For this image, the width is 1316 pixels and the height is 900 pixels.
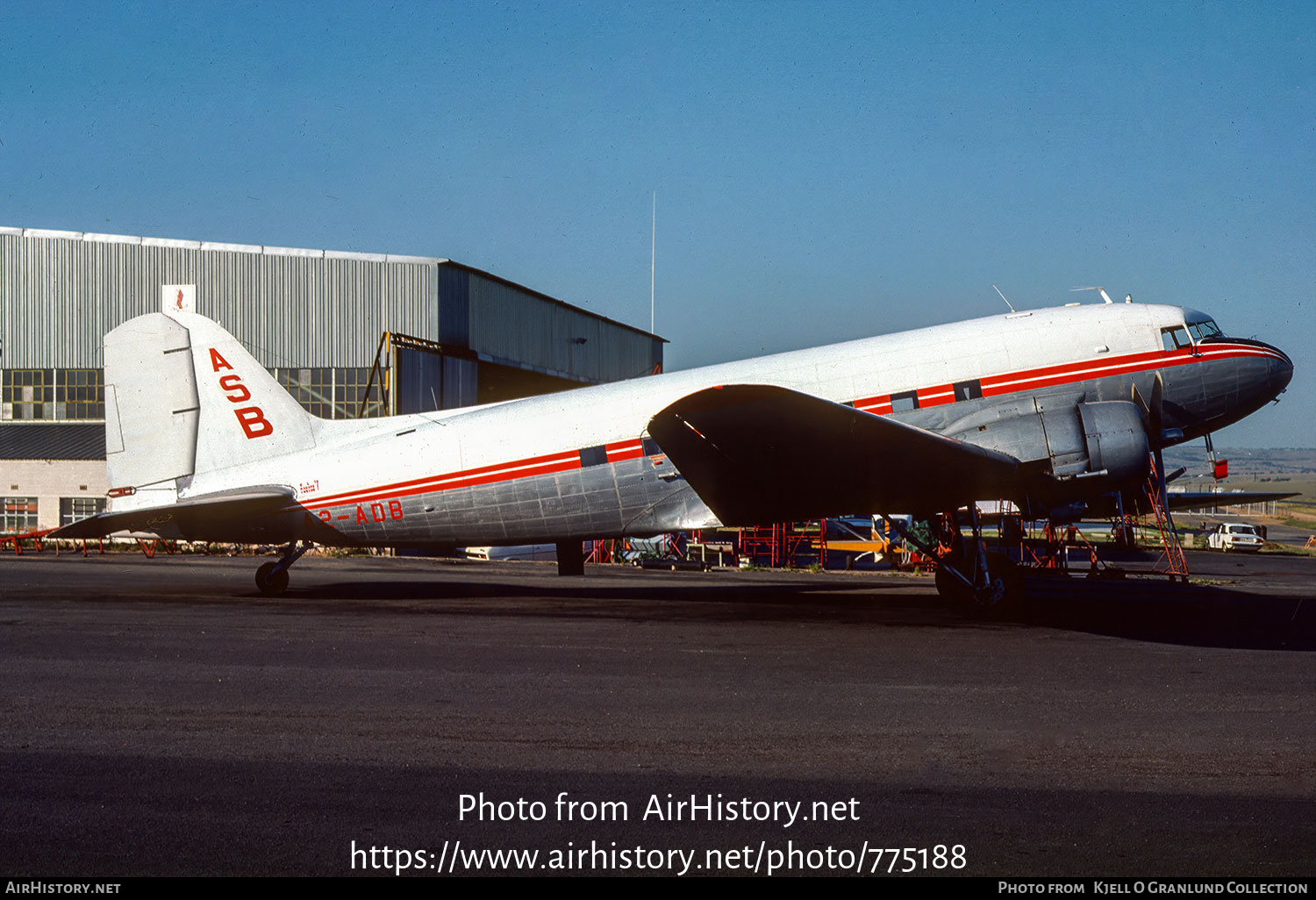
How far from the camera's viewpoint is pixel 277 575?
15992 millimetres

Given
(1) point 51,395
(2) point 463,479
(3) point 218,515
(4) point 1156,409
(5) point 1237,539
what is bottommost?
(5) point 1237,539

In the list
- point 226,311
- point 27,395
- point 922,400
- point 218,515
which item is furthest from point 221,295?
point 922,400

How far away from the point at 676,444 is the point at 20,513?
109 ft

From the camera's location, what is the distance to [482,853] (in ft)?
15.2

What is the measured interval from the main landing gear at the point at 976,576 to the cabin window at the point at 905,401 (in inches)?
67.3

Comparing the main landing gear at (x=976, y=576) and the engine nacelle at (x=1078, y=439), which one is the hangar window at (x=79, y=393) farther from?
the engine nacelle at (x=1078, y=439)

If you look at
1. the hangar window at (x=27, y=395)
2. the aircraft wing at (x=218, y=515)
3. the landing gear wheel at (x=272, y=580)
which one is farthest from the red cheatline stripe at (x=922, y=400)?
the hangar window at (x=27, y=395)

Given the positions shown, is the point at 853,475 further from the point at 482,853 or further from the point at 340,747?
the point at 482,853

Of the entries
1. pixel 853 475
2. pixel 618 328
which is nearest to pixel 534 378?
pixel 618 328

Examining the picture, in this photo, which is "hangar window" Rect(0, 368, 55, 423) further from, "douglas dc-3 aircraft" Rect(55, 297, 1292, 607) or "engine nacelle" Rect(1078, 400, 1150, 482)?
"engine nacelle" Rect(1078, 400, 1150, 482)

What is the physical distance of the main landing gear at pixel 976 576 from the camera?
44.9 ft

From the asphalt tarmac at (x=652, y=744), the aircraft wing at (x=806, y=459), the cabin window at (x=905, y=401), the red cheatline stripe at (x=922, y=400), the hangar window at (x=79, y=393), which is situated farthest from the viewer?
the hangar window at (x=79, y=393)

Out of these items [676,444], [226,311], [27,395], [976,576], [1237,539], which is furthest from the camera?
[1237,539]

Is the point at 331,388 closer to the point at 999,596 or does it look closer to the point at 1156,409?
the point at 999,596
